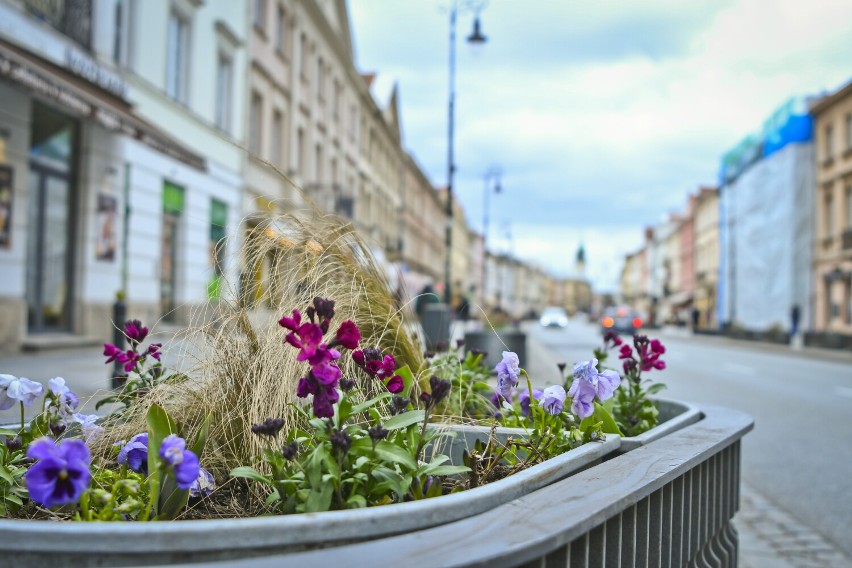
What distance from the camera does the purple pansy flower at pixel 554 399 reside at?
7.22 feet

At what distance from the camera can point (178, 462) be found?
1.48 metres

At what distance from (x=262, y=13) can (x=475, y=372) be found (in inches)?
797

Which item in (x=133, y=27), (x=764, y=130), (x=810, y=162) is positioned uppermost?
(x=764, y=130)

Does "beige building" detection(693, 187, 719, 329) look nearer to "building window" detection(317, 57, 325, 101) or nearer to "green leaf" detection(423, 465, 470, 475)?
"building window" detection(317, 57, 325, 101)

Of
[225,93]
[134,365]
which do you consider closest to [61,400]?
[134,365]

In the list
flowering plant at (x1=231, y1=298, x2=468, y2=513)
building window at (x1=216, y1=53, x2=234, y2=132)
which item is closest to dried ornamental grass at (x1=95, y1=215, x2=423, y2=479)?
flowering plant at (x1=231, y1=298, x2=468, y2=513)

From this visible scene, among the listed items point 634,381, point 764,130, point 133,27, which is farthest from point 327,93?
point 634,381

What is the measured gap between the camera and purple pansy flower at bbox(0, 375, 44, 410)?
6.72 ft

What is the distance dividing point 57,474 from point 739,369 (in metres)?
16.7

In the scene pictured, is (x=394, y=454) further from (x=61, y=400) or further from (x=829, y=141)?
(x=829, y=141)

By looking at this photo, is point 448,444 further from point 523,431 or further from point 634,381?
point 634,381

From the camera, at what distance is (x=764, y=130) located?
4250cm

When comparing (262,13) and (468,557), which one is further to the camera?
(262,13)

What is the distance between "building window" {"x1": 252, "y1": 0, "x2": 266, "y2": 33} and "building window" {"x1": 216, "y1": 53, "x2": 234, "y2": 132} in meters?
2.09
